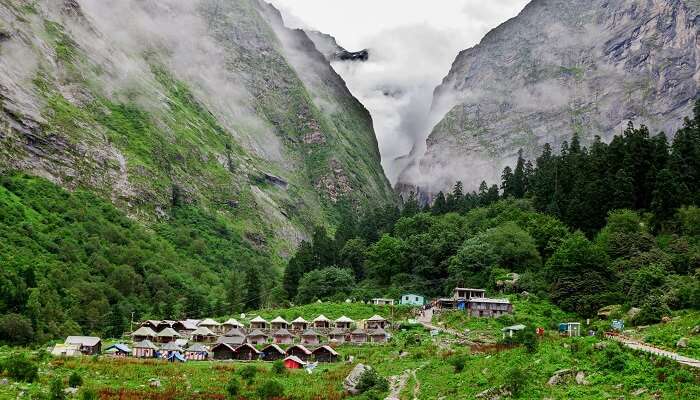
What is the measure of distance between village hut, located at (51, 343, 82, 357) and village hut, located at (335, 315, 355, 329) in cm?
2992

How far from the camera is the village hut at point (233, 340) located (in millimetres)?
86919

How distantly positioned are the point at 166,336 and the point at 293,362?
22.1 metres

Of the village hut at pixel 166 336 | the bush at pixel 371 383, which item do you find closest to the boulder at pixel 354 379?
the bush at pixel 371 383

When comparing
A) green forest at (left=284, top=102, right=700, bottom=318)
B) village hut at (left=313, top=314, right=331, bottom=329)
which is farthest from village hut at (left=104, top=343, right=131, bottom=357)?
green forest at (left=284, top=102, right=700, bottom=318)

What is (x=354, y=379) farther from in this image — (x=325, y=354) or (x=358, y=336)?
(x=358, y=336)

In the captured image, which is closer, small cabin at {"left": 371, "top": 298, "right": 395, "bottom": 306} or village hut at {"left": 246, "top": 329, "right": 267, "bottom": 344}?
village hut at {"left": 246, "top": 329, "right": 267, "bottom": 344}

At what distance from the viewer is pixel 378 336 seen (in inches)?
3465

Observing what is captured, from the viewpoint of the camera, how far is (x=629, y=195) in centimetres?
9631

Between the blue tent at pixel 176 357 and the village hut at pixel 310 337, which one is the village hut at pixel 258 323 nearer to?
the village hut at pixel 310 337

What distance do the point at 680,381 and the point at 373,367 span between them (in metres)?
31.7

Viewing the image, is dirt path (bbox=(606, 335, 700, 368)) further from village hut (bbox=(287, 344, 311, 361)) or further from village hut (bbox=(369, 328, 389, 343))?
village hut (bbox=(287, 344, 311, 361))

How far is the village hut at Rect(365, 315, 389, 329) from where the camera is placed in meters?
91.5

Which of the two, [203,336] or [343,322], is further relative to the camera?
[203,336]

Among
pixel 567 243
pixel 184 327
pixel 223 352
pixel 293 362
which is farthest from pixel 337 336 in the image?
pixel 567 243
